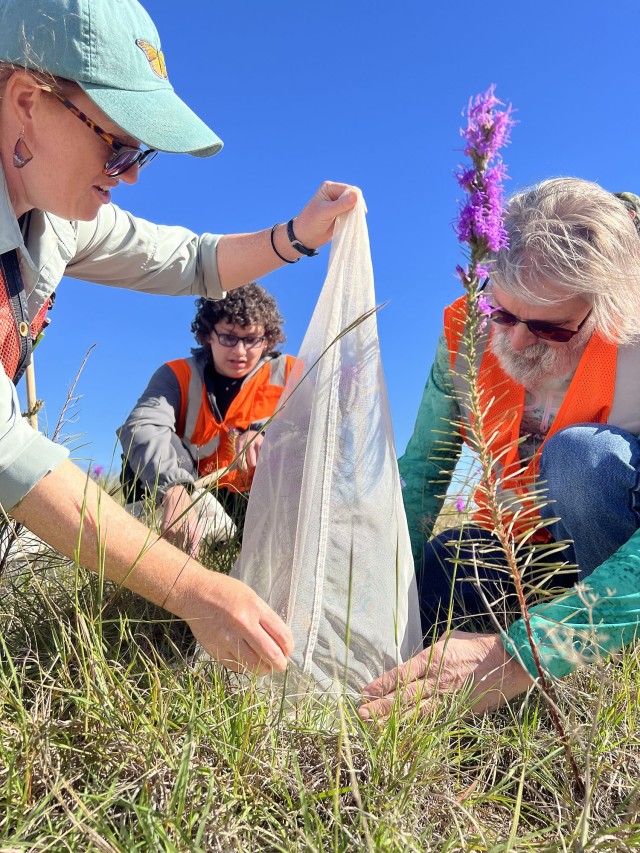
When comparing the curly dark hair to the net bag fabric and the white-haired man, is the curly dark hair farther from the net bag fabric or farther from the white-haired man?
the net bag fabric

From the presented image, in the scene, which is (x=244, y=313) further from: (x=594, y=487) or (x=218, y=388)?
(x=594, y=487)

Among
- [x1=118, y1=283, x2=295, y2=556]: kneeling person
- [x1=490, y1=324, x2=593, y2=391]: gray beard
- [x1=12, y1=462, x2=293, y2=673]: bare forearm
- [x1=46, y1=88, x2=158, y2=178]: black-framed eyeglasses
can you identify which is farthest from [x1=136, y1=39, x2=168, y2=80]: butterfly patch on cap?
[x1=118, y1=283, x2=295, y2=556]: kneeling person

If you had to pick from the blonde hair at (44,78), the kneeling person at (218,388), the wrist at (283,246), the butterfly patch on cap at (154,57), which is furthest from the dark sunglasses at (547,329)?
the kneeling person at (218,388)

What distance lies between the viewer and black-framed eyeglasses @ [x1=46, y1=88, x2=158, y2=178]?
6.21 feet

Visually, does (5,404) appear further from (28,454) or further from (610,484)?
(610,484)

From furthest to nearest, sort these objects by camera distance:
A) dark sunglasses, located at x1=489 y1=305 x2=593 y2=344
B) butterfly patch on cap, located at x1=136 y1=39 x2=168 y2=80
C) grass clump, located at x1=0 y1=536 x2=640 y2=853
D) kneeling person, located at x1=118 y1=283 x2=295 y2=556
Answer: kneeling person, located at x1=118 y1=283 x2=295 y2=556 < dark sunglasses, located at x1=489 y1=305 x2=593 y2=344 < butterfly patch on cap, located at x1=136 y1=39 x2=168 y2=80 < grass clump, located at x1=0 y1=536 x2=640 y2=853

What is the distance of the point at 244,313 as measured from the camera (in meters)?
4.55

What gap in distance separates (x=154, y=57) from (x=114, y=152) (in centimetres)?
33

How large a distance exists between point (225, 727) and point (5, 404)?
86 cm

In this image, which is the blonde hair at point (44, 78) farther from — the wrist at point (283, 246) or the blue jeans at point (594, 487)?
the blue jeans at point (594, 487)

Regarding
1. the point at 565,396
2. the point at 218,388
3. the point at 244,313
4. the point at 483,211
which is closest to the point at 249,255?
the point at 565,396

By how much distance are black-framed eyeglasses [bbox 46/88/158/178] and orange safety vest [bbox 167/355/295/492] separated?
2.35 m

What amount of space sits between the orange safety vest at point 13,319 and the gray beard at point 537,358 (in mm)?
1607

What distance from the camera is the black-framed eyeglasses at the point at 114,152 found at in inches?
74.5
